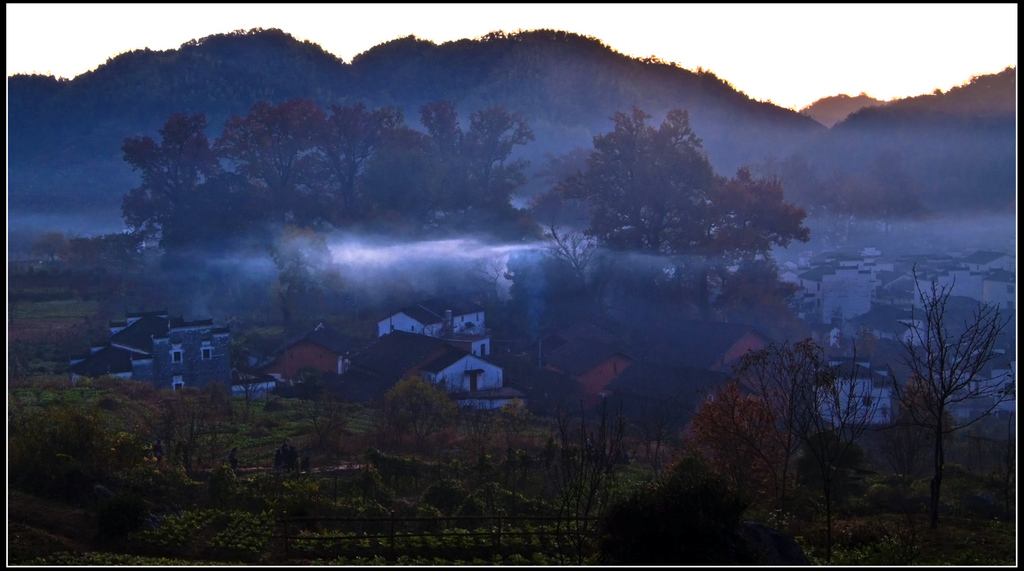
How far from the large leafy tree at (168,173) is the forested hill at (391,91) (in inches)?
148

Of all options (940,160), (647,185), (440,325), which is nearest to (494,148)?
(647,185)

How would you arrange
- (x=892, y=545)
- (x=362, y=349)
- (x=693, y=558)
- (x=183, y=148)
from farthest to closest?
1. (x=183, y=148)
2. (x=362, y=349)
3. (x=892, y=545)
4. (x=693, y=558)

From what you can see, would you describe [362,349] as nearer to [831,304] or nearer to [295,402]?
[295,402]

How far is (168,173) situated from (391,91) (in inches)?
600

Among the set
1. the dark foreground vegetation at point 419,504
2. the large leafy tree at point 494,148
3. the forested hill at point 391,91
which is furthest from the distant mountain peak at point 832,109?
the dark foreground vegetation at point 419,504

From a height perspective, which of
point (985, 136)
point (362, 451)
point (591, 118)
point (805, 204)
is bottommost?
point (362, 451)

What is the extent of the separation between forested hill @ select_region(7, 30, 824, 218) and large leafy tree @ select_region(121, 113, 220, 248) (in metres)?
3.76

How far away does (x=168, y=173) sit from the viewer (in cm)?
1994

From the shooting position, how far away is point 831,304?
61.6 ft

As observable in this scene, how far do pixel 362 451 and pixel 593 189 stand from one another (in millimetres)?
10074

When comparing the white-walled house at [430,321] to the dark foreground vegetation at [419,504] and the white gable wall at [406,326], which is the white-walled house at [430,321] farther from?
the dark foreground vegetation at [419,504]

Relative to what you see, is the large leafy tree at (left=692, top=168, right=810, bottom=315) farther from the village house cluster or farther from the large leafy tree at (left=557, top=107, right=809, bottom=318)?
the village house cluster

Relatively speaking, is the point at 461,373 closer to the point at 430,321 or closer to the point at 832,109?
the point at 430,321

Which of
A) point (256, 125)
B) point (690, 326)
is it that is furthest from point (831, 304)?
point (256, 125)
